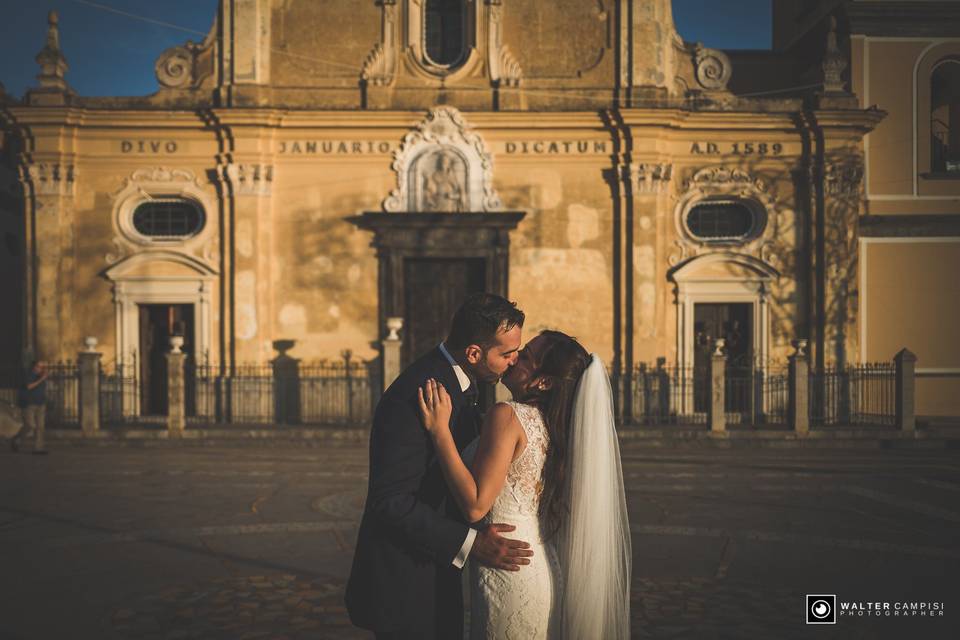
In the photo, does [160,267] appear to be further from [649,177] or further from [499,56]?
[649,177]

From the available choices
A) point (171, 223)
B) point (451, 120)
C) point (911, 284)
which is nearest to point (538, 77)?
point (451, 120)

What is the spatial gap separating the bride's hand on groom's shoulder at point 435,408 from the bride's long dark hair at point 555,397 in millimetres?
414

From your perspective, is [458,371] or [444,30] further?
[444,30]

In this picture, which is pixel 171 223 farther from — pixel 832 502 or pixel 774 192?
pixel 832 502

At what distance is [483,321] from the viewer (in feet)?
10.9

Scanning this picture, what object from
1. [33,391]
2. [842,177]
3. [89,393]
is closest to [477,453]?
[33,391]

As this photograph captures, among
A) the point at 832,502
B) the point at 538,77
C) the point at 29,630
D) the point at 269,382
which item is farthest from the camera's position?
the point at 538,77

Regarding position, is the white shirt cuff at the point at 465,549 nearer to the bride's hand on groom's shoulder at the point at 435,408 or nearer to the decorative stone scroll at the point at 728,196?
the bride's hand on groom's shoulder at the point at 435,408

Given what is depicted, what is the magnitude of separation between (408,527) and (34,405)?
43.8ft

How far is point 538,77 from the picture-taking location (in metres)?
19.0

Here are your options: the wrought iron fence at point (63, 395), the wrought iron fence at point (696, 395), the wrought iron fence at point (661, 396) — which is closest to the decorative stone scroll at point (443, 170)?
the wrought iron fence at point (661, 396)

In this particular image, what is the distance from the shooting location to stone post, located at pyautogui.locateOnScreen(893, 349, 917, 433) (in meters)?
16.2

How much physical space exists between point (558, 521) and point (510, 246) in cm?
1537

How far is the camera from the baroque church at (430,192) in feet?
60.6
